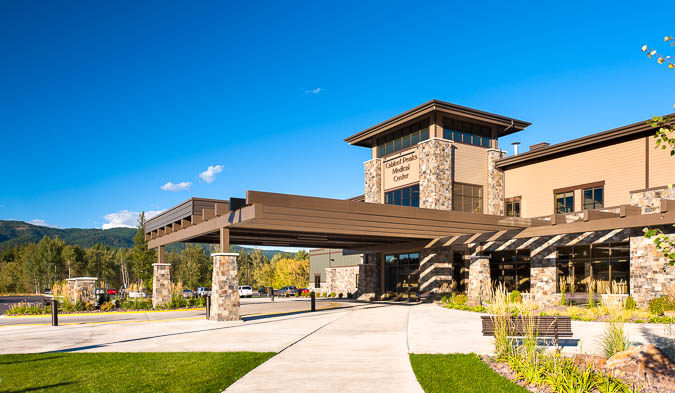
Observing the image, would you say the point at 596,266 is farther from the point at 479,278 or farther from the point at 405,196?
the point at 405,196

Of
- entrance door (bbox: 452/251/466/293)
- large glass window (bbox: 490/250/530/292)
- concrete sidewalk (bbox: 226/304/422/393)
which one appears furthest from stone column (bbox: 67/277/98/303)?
large glass window (bbox: 490/250/530/292)

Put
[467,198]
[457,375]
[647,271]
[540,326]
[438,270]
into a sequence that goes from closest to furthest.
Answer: [457,375] < [540,326] < [647,271] < [438,270] < [467,198]

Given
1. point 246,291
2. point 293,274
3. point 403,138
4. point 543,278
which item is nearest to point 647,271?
point 543,278

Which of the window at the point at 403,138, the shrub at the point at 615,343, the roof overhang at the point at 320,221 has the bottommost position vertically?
the shrub at the point at 615,343

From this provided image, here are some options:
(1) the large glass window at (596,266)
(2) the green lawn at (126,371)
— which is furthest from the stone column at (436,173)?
(2) the green lawn at (126,371)

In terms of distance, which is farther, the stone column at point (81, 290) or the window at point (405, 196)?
the window at point (405, 196)

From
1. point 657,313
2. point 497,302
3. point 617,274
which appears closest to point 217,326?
point 497,302

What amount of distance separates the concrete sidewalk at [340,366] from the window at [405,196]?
17.3 m

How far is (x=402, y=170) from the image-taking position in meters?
33.8

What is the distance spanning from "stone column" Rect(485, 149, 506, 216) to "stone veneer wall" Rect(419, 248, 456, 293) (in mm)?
4206

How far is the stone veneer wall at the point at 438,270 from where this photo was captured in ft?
99.6

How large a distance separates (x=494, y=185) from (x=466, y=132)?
387cm

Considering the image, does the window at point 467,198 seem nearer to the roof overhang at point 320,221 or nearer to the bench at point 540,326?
the roof overhang at point 320,221

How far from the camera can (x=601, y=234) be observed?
76.5ft
